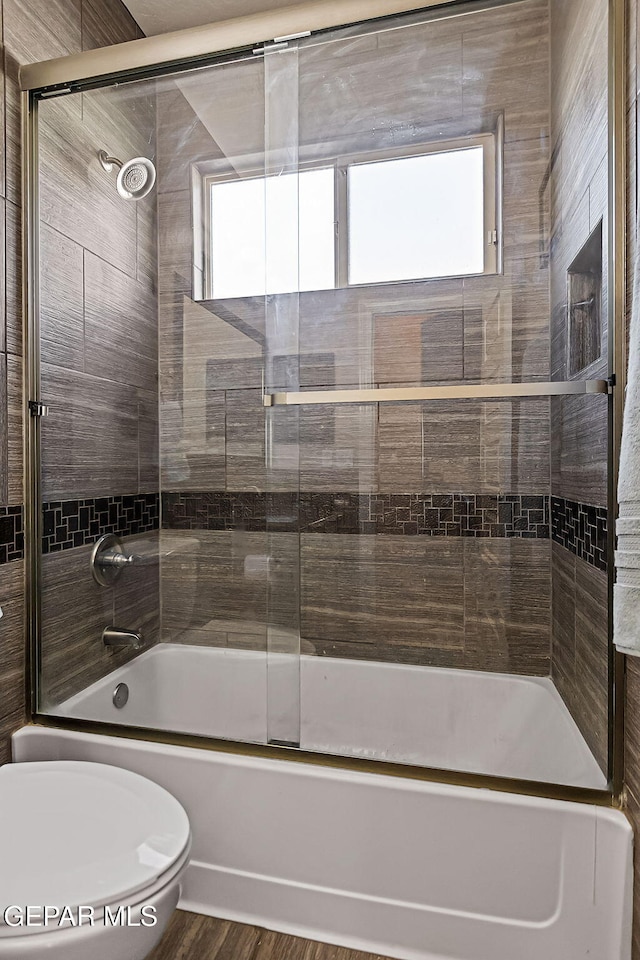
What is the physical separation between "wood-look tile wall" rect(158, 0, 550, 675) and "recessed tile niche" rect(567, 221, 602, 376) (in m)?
0.08

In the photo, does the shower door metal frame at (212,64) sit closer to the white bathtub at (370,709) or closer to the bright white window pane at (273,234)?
the white bathtub at (370,709)

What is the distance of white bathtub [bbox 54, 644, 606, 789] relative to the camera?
4.64 ft

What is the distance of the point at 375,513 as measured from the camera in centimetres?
161

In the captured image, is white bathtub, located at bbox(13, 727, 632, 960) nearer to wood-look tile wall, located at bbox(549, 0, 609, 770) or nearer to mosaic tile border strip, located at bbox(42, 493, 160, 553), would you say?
wood-look tile wall, located at bbox(549, 0, 609, 770)

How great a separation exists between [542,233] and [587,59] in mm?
369

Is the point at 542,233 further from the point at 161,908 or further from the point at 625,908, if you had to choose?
the point at 161,908

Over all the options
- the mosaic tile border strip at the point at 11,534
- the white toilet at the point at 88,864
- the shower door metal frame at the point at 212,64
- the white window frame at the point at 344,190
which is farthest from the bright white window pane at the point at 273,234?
the white toilet at the point at 88,864

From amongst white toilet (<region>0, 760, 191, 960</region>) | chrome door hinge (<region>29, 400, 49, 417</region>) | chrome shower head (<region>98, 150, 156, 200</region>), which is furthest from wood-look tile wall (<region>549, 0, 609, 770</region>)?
chrome door hinge (<region>29, 400, 49, 417</region>)

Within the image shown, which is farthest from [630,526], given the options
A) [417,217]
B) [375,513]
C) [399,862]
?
[417,217]

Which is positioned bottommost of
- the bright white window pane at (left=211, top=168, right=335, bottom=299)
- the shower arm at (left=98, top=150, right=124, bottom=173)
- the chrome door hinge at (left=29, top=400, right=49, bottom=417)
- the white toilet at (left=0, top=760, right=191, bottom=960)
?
the white toilet at (left=0, top=760, right=191, bottom=960)

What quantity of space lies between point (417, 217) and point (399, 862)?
5.02ft

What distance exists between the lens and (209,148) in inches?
62.5

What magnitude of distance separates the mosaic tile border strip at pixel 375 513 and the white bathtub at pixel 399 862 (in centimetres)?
58

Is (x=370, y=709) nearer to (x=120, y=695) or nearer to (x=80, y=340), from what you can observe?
(x=120, y=695)
